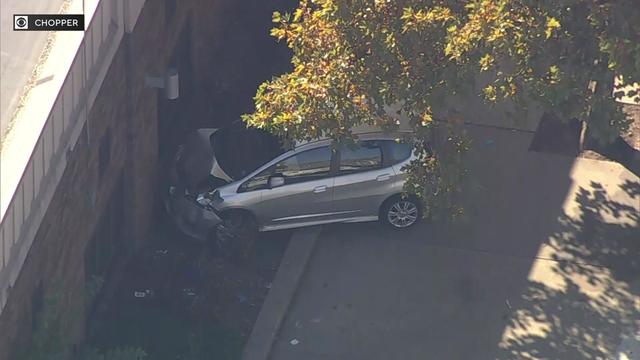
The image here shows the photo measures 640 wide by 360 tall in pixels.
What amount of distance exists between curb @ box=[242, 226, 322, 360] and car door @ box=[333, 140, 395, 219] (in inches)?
27.9

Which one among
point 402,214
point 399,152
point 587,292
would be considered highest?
point 399,152

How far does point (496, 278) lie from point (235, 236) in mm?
3654

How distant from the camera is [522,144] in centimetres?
1967

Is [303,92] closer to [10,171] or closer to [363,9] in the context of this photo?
[363,9]

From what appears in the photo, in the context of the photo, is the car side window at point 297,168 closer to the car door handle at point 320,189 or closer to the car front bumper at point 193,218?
the car door handle at point 320,189

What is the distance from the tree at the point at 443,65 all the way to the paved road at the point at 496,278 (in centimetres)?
183

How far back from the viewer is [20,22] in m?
13.8

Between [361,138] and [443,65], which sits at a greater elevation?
[443,65]

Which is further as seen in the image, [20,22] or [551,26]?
[20,22]

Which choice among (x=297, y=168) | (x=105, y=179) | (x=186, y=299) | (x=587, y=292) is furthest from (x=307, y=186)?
(x=587, y=292)

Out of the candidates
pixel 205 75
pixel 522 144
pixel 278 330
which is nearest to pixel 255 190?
pixel 278 330

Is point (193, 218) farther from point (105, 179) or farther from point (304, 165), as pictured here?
point (105, 179)

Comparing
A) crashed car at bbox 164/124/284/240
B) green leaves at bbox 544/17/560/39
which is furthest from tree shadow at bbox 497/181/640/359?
green leaves at bbox 544/17/560/39

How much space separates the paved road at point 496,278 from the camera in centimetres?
1603
